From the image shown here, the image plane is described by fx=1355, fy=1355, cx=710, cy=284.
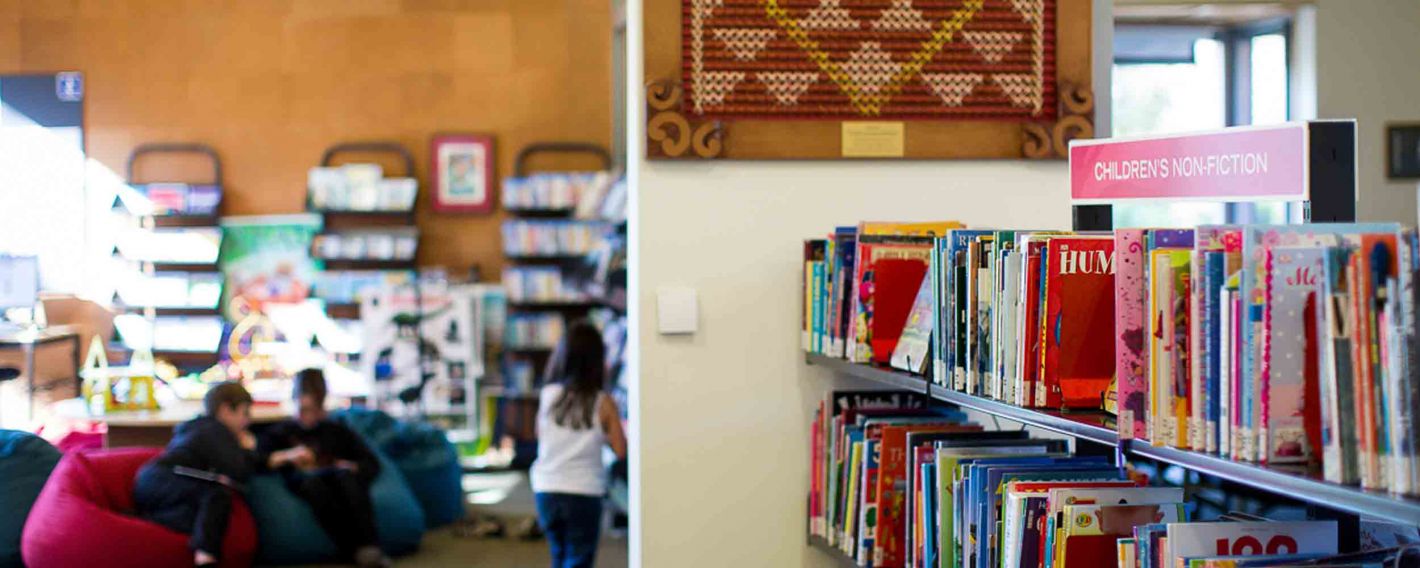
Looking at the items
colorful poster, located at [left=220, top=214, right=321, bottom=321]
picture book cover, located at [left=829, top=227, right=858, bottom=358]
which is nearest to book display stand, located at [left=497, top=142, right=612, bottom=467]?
colorful poster, located at [left=220, top=214, right=321, bottom=321]

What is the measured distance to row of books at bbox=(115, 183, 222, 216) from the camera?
10141 millimetres

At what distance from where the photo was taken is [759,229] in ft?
11.6

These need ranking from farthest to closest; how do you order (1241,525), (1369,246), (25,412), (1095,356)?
(25,412)
(1095,356)
(1241,525)
(1369,246)

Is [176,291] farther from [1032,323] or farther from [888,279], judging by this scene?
[1032,323]

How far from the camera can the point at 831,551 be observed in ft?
11.0

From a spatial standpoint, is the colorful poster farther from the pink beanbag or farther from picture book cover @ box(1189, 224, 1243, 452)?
picture book cover @ box(1189, 224, 1243, 452)

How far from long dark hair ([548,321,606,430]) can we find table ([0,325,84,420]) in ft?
19.4

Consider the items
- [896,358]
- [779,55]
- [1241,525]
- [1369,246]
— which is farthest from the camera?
[779,55]

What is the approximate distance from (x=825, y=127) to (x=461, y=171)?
7.19m

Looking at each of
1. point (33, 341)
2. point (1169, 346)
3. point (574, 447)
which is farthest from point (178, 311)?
point (1169, 346)

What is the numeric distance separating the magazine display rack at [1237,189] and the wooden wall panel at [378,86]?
818 centimetres

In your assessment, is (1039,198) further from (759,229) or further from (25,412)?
(25,412)

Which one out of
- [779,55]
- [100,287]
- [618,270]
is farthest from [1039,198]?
[100,287]

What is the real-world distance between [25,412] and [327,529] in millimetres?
4102
